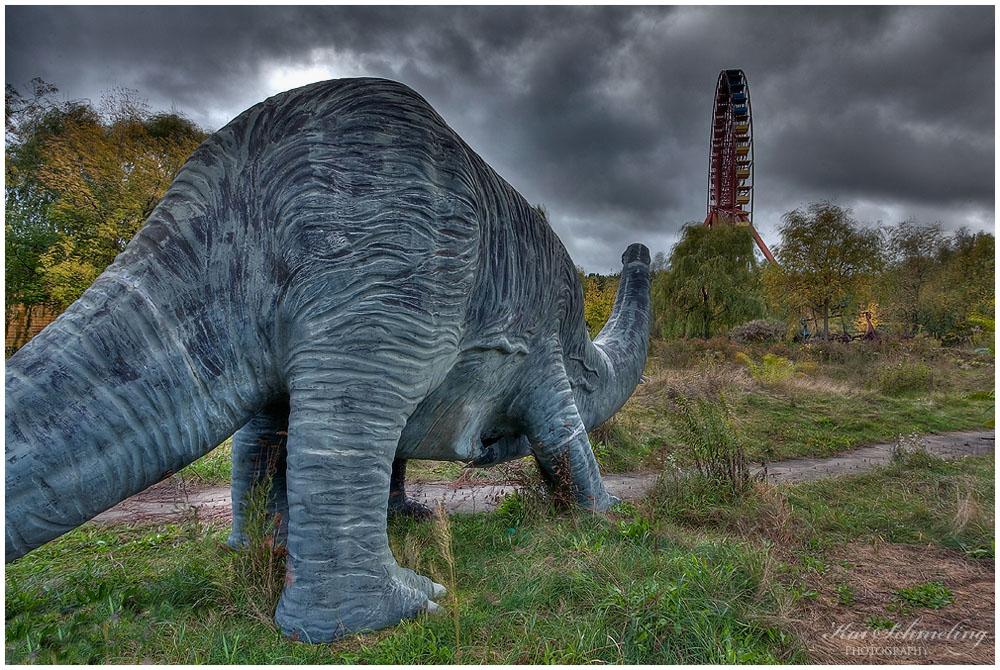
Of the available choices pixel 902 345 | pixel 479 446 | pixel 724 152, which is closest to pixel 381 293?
pixel 479 446

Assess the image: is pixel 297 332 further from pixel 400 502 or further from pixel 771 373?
pixel 771 373

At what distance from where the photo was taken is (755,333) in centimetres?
1995

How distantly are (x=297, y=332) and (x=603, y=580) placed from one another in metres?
A: 1.67

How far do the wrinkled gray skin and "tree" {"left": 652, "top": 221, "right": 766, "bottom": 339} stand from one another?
679 inches

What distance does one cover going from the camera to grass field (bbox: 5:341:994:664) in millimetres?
1949

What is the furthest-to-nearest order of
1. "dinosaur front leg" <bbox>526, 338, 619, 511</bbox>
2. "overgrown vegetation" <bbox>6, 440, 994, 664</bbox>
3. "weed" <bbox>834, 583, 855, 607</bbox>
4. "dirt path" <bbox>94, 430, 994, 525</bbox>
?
"dirt path" <bbox>94, 430, 994, 525</bbox>, "dinosaur front leg" <bbox>526, 338, 619, 511</bbox>, "weed" <bbox>834, 583, 855, 607</bbox>, "overgrown vegetation" <bbox>6, 440, 994, 664</bbox>

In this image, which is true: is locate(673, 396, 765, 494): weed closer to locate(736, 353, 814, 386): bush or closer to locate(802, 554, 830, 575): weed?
locate(802, 554, 830, 575): weed

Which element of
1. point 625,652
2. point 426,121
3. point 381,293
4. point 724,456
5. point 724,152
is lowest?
point 625,652

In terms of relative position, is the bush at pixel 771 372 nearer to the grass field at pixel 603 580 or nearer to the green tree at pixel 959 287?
the green tree at pixel 959 287

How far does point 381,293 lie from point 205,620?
1.53m

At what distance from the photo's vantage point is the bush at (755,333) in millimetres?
19594

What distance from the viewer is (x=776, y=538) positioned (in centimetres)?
299

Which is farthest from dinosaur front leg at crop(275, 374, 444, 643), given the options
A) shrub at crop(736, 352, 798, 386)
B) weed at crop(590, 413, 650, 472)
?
shrub at crop(736, 352, 798, 386)

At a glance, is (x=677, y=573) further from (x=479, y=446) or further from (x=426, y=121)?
(x=426, y=121)
